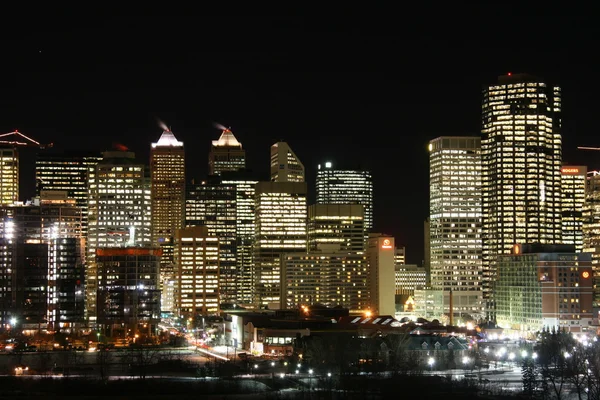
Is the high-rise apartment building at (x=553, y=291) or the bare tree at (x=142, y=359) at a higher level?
the high-rise apartment building at (x=553, y=291)

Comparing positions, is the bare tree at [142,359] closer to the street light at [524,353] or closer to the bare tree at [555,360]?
the bare tree at [555,360]

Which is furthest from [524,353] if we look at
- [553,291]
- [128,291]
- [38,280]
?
[38,280]

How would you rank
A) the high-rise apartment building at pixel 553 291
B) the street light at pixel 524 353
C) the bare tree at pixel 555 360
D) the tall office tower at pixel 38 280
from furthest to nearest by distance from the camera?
the tall office tower at pixel 38 280 < the high-rise apartment building at pixel 553 291 < the street light at pixel 524 353 < the bare tree at pixel 555 360

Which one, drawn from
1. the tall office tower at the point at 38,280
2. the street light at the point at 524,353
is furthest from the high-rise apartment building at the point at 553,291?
the tall office tower at the point at 38,280

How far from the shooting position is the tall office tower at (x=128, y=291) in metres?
181

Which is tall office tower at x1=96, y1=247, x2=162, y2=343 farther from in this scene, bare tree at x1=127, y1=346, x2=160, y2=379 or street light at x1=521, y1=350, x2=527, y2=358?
street light at x1=521, y1=350, x2=527, y2=358

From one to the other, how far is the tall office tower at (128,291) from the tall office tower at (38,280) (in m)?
5.85

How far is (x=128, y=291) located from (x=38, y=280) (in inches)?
566

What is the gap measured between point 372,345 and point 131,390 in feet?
104

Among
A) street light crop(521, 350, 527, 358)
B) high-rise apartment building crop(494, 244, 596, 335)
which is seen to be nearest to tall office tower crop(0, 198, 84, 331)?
high-rise apartment building crop(494, 244, 596, 335)

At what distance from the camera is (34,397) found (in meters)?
106

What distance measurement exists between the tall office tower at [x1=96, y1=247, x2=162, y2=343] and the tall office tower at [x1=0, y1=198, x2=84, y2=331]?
5.85 m

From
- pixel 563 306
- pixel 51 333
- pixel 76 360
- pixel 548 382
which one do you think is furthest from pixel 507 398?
pixel 51 333

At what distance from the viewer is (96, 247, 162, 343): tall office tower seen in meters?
181
